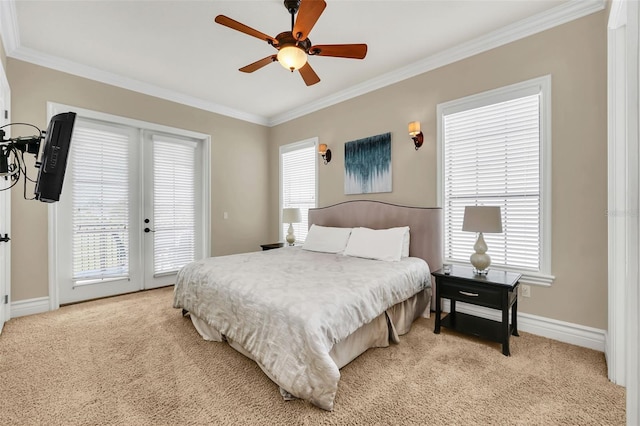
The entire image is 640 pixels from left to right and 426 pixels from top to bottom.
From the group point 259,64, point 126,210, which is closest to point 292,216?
point 126,210

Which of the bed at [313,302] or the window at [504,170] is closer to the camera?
the bed at [313,302]

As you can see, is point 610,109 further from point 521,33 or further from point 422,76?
point 422,76

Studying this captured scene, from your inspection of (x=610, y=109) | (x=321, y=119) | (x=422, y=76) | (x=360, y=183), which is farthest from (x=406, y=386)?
(x=321, y=119)

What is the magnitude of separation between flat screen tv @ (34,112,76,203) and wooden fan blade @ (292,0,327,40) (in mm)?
1562

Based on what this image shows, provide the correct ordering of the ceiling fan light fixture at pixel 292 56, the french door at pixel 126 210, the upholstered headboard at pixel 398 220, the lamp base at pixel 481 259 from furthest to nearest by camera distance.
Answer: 1. the french door at pixel 126 210
2. the upholstered headboard at pixel 398 220
3. the lamp base at pixel 481 259
4. the ceiling fan light fixture at pixel 292 56

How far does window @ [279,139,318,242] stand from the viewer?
482 centimetres

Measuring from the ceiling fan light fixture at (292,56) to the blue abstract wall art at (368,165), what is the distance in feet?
6.01

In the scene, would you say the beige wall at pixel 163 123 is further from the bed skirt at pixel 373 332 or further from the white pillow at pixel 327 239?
the bed skirt at pixel 373 332

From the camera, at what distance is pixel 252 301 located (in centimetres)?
207

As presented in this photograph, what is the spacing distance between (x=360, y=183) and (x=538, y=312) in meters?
2.41

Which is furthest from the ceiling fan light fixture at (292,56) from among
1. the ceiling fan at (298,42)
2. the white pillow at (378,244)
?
the white pillow at (378,244)

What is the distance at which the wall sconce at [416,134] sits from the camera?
333 cm

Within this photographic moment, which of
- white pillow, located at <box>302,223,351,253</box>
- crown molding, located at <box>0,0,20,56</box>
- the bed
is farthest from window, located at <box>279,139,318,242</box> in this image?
crown molding, located at <box>0,0,20,56</box>

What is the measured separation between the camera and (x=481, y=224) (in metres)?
2.54
